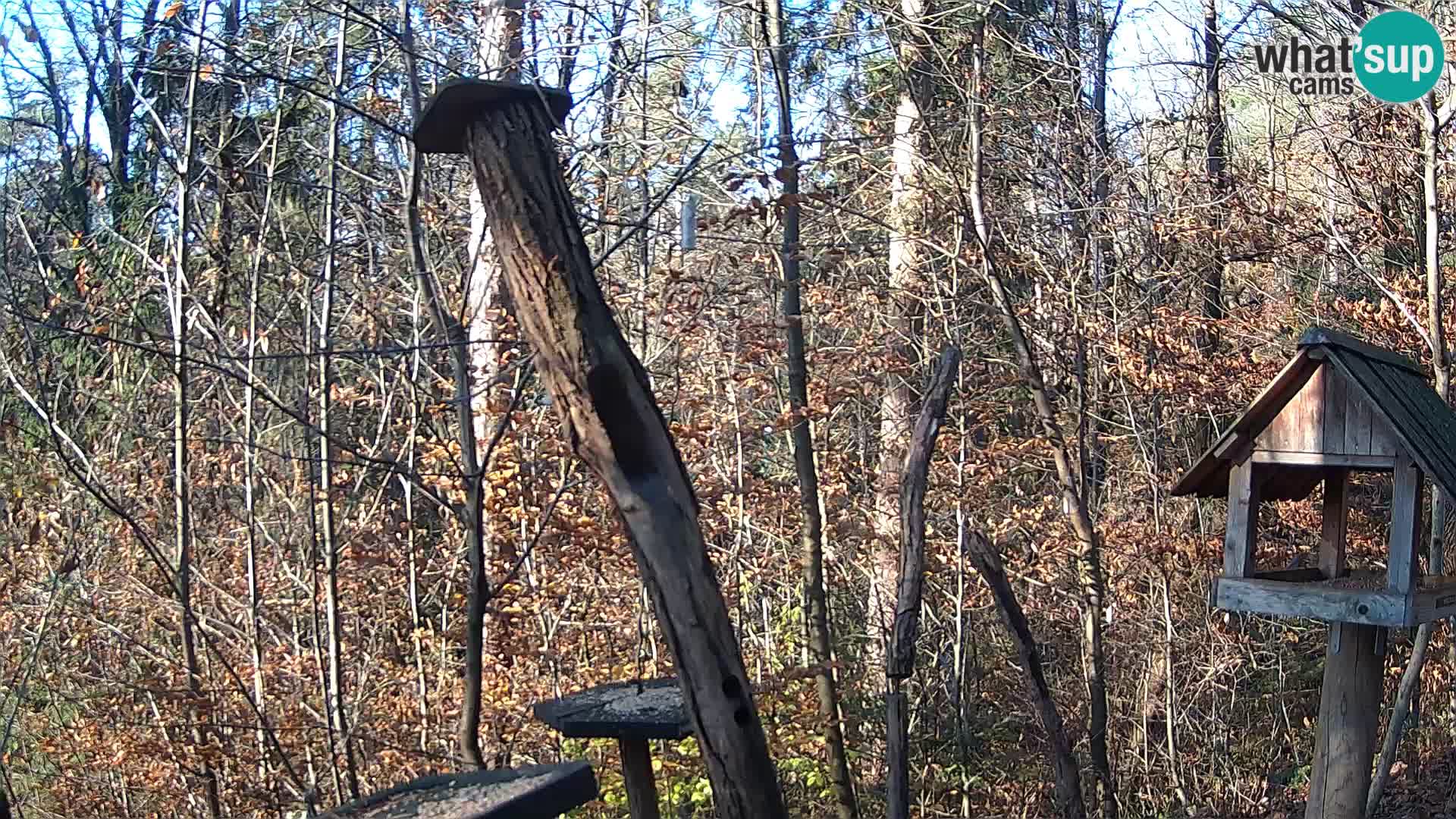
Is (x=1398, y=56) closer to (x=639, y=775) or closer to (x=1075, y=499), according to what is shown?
(x=1075, y=499)

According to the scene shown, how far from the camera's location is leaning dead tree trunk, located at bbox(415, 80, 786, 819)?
314cm

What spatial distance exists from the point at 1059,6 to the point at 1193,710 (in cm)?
459

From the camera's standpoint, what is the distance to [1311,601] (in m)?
4.02

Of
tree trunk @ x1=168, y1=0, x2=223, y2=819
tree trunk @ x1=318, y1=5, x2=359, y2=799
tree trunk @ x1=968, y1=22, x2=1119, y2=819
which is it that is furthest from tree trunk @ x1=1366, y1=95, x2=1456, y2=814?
tree trunk @ x1=168, y1=0, x2=223, y2=819

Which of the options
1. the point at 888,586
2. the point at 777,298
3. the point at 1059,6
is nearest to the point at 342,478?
the point at 777,298

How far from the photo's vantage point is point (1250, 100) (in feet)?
32.6

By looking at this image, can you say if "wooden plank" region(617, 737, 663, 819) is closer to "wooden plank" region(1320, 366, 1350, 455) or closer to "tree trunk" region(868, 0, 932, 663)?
"wooden plank" region(1320, 366, 1350, 455)

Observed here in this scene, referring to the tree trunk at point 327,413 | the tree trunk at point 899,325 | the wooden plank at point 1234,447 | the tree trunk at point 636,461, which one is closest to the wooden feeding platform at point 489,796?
the tree trunk at point 636,461

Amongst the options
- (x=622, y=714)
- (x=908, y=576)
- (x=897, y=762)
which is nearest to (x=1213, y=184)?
(x=908, y=576)

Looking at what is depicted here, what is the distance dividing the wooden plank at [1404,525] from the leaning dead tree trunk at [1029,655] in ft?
3.95

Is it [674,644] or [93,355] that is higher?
[93,355]

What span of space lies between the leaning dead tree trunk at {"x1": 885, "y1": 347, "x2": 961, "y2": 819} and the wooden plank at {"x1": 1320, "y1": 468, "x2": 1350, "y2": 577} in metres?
1.39

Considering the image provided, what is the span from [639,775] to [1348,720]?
2.44 metres

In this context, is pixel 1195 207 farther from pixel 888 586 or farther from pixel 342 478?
pixel 342 478
